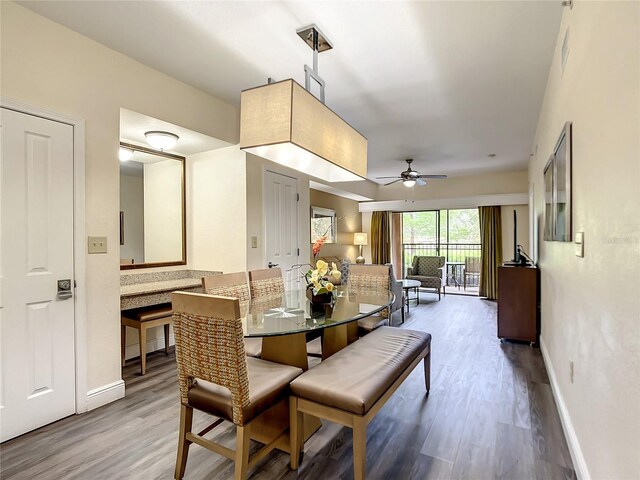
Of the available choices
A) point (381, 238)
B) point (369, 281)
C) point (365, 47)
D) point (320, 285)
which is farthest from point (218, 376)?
point (381, 238)

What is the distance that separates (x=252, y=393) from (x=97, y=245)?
1.74 metres

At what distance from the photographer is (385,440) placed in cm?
204

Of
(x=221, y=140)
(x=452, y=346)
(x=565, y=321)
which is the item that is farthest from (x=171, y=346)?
(x=565, y=321)

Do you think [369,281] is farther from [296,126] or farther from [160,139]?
[160,139]

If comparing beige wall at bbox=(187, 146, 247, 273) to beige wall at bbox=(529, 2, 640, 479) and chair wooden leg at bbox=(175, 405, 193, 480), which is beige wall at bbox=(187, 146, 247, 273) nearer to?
chair wooden leg at bbox=(175, 405, 193, 480)

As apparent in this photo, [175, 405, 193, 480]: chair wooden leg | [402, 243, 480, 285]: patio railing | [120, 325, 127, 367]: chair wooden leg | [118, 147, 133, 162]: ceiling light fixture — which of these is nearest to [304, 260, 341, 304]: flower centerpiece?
[175, 405, 193, 480]: chair wooden leg

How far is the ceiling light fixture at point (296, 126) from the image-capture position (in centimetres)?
189

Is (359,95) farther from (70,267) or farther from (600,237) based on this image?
(70,267)

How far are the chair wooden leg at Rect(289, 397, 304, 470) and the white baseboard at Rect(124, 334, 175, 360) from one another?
232 centimetres

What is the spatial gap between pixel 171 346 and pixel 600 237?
3891 mm

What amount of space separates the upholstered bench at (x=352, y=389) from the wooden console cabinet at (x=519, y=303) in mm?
2387

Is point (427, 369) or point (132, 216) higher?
point (132, 216)

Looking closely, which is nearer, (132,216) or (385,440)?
(385,440)

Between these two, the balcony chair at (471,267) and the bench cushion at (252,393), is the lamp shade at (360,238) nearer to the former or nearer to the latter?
the balcony chair at (471,267)
